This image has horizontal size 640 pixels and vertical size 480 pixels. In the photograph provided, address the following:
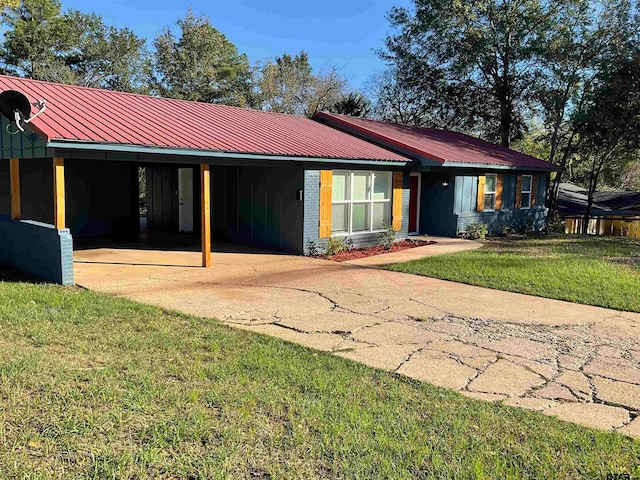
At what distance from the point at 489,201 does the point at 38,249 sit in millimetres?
13659

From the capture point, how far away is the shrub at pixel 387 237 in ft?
44.4

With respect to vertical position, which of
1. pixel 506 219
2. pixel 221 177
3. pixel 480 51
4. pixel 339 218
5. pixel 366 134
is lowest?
pixel 506 219

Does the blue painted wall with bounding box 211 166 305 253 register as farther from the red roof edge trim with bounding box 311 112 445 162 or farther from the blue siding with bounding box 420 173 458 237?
the blue siding with bounding box 420 173 458 237

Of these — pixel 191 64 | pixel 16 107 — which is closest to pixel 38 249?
pixel 16 107

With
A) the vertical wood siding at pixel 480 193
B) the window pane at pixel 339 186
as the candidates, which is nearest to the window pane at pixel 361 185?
the window pane at pixel 339 186

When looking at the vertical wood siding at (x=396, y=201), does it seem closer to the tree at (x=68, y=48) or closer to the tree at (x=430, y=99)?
the tree at (x=430, y=99)

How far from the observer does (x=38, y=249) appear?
885 cm

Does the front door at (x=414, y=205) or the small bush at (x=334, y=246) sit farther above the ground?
the front door at (x=414, y=205)

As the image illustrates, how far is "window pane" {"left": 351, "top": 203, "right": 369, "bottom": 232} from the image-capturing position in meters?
13.3

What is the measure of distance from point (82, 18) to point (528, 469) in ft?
110

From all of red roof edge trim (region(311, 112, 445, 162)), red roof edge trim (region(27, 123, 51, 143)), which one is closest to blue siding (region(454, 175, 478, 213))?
red roof edge trim (region(311, 112, 445, 162))

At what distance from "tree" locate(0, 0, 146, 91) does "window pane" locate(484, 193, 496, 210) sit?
71.4 ft

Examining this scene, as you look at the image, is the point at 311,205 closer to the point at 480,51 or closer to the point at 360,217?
the point at 360,217

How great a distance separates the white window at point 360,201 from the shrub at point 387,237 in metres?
0.20
